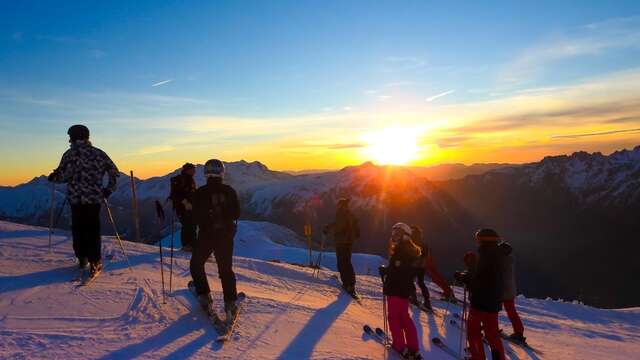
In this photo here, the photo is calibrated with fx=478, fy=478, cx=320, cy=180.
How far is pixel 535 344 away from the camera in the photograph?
38.2 ft

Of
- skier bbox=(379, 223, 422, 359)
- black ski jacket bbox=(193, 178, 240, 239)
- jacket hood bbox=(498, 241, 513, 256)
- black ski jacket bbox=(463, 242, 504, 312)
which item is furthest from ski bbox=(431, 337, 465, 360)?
black ski jacket bbox=(193, 178, 240, 239)

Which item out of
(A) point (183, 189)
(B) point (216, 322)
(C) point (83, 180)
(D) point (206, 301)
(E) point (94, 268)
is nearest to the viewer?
(B) point (216, 322)

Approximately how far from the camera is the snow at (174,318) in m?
6.11

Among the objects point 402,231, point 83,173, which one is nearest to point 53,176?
point 83,173

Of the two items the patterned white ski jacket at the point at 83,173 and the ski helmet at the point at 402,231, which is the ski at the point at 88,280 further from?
the ski helmet at the point at 402,231

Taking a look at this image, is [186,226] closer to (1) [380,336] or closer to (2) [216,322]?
(2) [216,322]

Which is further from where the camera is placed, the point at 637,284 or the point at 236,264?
the point at 637,284

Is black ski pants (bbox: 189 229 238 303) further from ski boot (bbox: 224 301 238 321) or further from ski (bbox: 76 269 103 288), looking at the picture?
ski (bbox: 76 269 103 288)

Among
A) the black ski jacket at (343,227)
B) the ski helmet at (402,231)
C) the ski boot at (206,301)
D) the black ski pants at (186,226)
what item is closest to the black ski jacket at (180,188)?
the black ski pants at (186,226)

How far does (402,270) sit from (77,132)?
247 inches

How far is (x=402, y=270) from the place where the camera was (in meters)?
7.60

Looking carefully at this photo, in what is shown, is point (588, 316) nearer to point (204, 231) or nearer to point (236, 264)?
point (236, 264)

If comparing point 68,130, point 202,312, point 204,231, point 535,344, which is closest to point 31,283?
point 68,130

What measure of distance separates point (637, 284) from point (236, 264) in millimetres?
144637
